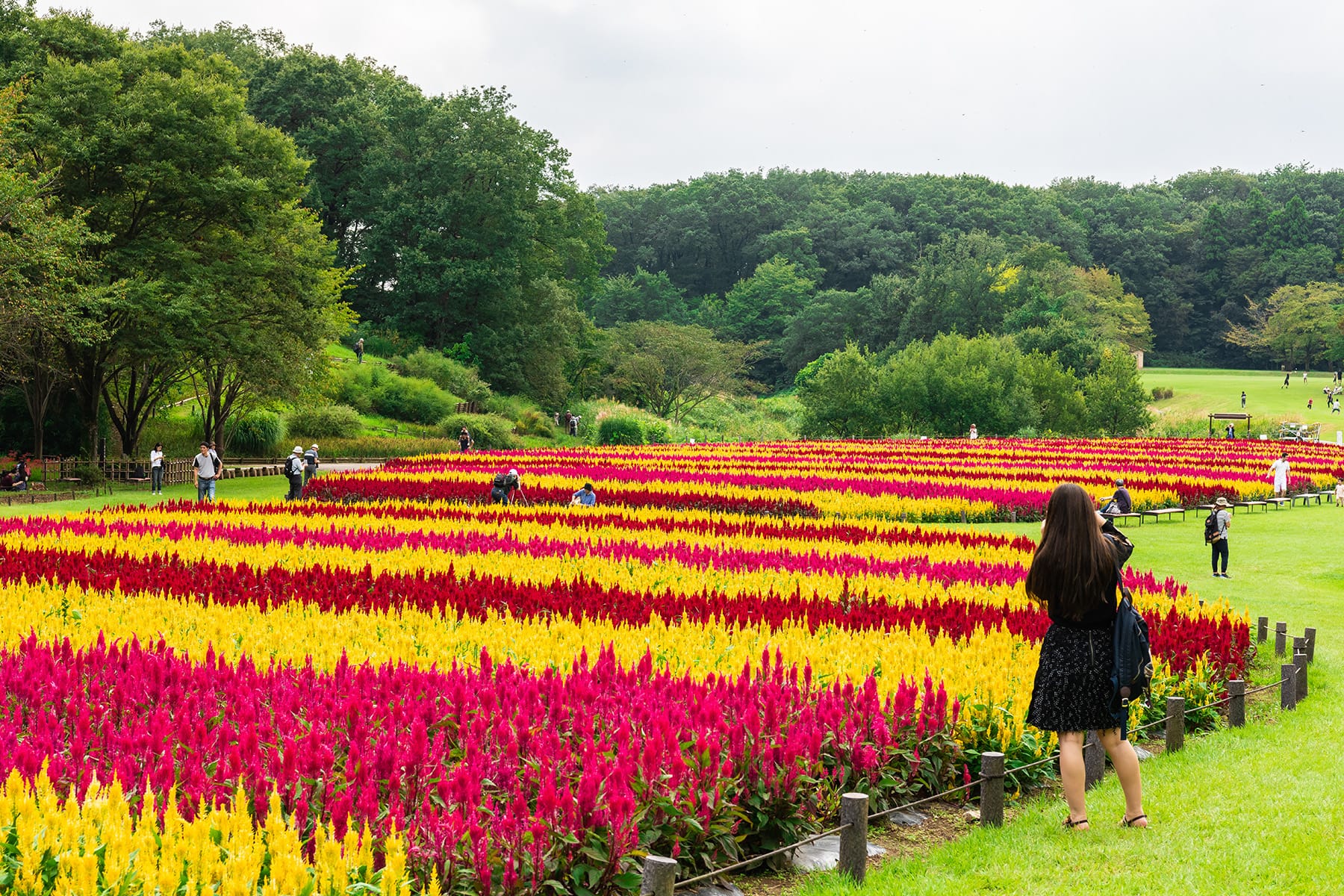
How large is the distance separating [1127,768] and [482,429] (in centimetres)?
4681

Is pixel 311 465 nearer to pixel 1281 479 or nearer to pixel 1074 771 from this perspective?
pixel 1281 479

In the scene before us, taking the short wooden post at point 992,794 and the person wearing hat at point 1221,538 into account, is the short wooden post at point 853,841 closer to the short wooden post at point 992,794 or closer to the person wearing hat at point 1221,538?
the short wooden post at point 992,794

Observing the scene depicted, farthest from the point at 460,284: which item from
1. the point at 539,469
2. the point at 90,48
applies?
the point at 539,469

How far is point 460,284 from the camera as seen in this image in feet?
205

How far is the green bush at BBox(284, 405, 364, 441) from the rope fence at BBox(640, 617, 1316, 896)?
1586 inches

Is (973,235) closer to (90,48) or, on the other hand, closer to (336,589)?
(90,48)

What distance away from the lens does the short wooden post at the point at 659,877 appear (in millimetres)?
4074

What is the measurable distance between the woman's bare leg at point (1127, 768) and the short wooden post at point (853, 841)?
1460 millimetres

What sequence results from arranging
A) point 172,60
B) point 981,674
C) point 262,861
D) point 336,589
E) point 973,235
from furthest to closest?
1. point 973,235
2. point 172,60
3. point 336,589
4. point 981,674
5. point 262,861

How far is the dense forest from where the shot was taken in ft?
98.0

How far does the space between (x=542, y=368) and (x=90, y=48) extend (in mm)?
33144

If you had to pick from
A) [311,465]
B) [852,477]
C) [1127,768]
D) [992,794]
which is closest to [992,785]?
[992,794]

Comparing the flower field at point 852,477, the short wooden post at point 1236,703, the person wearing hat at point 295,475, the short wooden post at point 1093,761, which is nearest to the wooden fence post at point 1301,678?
the short wooden post at point 1236,703

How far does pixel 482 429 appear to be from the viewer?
51.2 metres
